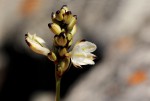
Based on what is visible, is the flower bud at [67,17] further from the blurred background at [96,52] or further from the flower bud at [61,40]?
the blurred background at [96,52]

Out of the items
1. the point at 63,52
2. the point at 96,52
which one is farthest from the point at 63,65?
the point at 96,52

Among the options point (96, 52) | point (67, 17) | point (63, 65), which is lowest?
point (63, 65)

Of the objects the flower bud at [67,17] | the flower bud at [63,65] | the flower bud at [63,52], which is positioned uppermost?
the flower bud at [67,17]

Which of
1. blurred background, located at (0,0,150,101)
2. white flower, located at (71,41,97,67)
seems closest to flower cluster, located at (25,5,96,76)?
white flower, located at (71,41,97,67)

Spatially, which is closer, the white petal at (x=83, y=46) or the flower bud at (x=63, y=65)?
the flower bud at (x=63, y=65)

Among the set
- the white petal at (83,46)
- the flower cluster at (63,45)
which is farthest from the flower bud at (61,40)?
the white petal at (83,46)

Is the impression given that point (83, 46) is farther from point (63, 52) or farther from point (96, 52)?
point (96, 52)
